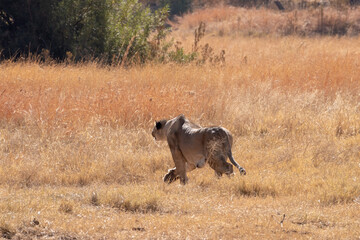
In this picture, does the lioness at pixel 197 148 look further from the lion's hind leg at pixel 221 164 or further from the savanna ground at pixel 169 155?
the savanna ground at pixel 169 155

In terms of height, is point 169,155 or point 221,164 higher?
point 221,164

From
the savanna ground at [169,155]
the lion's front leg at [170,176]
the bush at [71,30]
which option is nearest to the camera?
the savanna ground at [169,155]

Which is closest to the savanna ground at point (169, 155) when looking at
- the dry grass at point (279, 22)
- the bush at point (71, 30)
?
the bush at point (71, 30)

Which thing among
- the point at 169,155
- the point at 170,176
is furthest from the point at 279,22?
the point at 170,176

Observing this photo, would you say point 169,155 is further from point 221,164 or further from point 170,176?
point 221,164

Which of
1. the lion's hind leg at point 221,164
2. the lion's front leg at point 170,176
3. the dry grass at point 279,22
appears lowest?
the dry grass at point 279,22

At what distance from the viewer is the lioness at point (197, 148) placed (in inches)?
279

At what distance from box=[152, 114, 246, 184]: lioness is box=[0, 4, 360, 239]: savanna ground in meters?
0.19

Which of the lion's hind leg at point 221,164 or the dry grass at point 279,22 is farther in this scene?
the dry grass at point 279,22

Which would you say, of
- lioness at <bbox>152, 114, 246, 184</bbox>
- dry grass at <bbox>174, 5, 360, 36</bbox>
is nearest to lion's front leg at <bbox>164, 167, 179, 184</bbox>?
lioness at <bbox>152, 114, 246, 184</bbox>

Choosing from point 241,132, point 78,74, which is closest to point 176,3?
point 78,74

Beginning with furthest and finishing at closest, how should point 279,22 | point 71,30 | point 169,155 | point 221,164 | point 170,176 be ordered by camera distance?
point 279,22
point 71,30
point 169,155
point 170,176
point 221,164

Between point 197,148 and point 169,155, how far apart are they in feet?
4.77

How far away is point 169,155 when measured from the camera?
8656 mm
